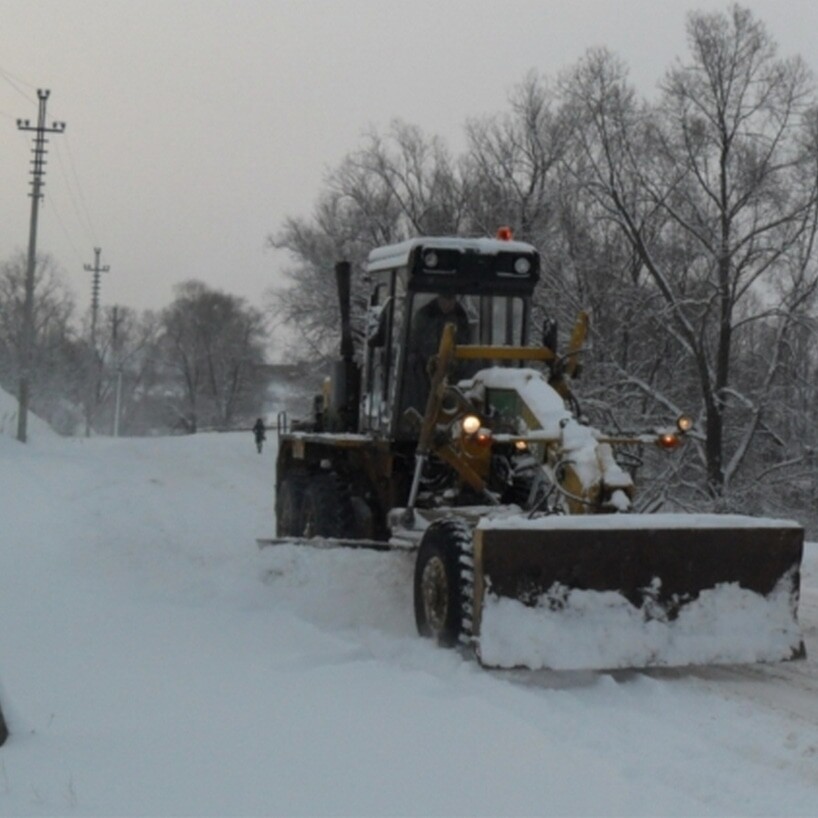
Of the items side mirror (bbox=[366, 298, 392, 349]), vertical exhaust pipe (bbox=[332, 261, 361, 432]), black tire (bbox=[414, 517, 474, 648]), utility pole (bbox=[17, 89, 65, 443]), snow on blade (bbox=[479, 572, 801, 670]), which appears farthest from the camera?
utility pole (bbox=[17, 89, 65, 443])

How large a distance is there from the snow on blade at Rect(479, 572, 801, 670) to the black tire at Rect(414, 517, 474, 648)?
0.33m

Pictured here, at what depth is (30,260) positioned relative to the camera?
38344 millimetres

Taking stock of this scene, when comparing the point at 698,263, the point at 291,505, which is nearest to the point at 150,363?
the point at 698,263

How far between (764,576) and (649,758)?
7.42ft

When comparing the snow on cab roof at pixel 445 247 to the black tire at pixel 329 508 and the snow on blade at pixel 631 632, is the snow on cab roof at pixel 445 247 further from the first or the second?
the snow on blade at pixel 631 632

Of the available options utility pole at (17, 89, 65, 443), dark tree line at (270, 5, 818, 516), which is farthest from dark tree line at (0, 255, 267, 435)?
dark tree line at (270, 5, 818, 516)

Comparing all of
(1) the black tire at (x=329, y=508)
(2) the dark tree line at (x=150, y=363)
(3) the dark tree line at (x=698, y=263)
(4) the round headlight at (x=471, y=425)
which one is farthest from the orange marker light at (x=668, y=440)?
(2) the dark tree line at (x=150, y=363)

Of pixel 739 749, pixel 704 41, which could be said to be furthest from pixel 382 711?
pixel 704 41

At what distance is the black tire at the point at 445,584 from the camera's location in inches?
291

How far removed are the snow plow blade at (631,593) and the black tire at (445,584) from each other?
233mm

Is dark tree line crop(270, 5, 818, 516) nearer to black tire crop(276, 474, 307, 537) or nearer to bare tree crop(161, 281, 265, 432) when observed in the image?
black tire crop(276, 474, 307, 537)

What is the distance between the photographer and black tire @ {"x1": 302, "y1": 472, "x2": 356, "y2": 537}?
35.9 ft

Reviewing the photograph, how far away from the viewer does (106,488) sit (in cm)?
2148

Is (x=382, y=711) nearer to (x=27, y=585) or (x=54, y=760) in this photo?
(x=54, y=760)
